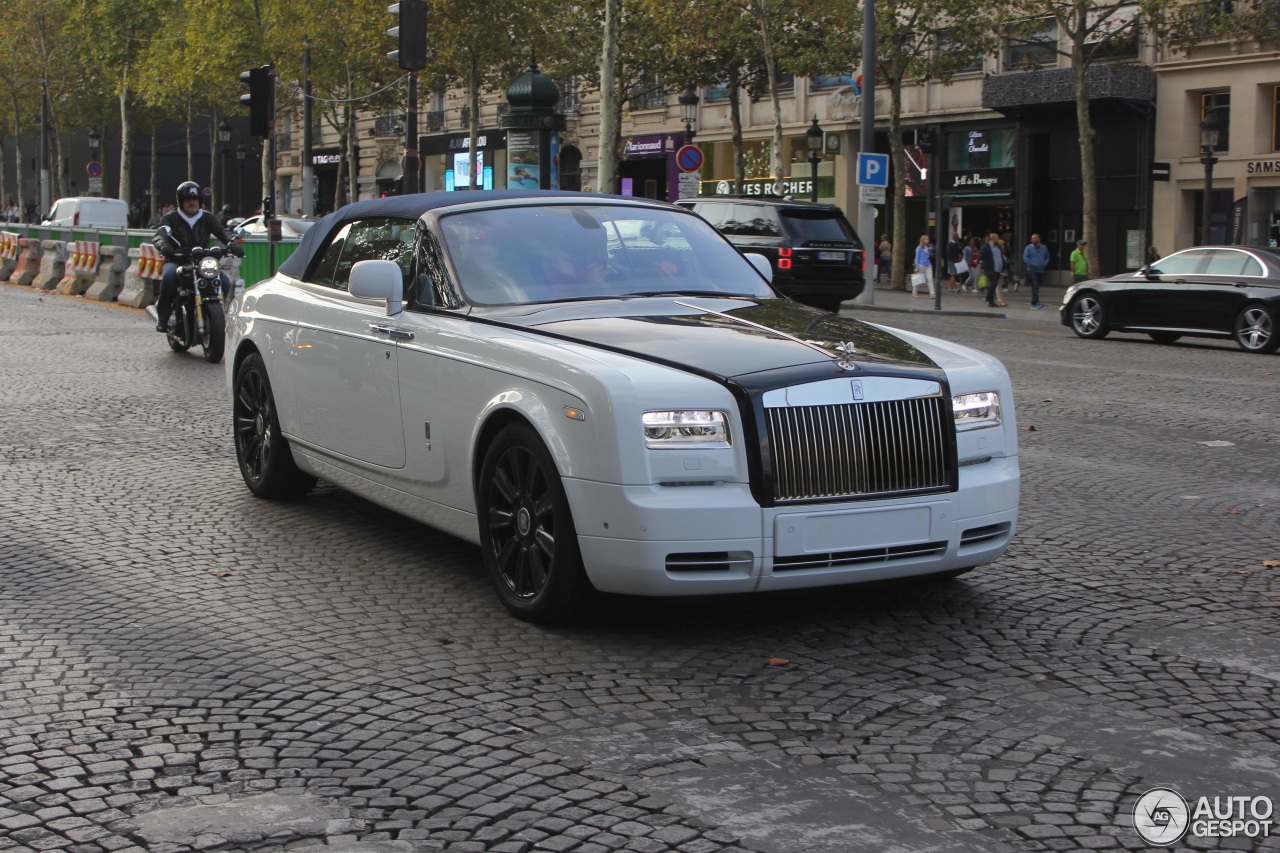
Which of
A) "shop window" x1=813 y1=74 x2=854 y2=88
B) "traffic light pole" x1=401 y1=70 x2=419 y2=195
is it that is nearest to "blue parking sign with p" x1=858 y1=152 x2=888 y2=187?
"traffic light pole" x1=401 y1=70 x2=419 y2=195

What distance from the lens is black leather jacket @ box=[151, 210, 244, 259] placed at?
1614cm

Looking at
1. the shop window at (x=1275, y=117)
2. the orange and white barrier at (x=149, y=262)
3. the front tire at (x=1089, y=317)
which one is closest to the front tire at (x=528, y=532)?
the front tire at (x=1089, y=317)

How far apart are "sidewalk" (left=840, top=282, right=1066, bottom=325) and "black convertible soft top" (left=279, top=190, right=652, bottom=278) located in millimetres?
23532

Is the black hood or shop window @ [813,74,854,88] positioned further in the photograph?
shop window @ [813,74,854,88]

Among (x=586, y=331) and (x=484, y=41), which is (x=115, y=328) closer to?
(x=586, y=331)

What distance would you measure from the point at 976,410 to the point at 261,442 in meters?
4.11

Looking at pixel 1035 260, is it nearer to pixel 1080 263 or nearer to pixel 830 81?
pixel 1080 263

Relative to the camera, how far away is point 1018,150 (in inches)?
1757

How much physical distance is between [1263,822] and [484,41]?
4940cm

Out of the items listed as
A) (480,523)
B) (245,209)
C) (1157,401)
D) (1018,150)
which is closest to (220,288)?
(1157,401)

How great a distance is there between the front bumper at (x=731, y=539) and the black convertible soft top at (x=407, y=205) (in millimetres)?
2210

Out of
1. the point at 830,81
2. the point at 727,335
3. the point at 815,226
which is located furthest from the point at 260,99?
the point at 830,81

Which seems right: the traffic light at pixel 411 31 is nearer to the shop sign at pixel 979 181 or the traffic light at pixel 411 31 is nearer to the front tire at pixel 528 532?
the front tire at pixel 528 532

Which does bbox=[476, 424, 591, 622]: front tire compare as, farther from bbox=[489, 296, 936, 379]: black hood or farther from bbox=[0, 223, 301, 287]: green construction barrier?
bbox=[0, 223, 301, 287]: green construction barrier
